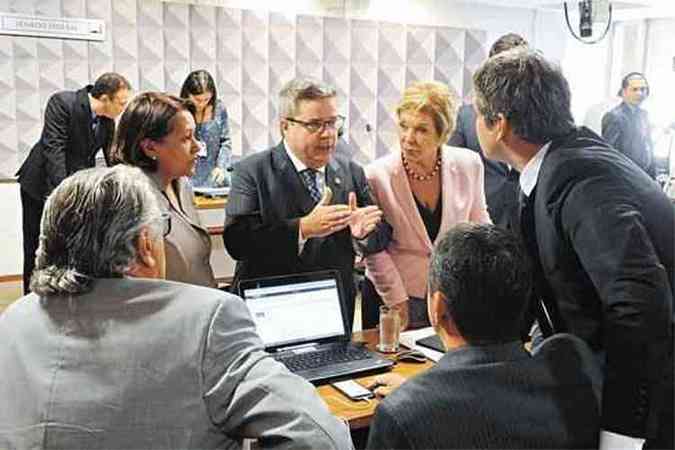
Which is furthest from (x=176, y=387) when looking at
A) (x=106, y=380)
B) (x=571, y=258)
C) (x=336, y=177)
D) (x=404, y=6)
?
(x=404, y=6)

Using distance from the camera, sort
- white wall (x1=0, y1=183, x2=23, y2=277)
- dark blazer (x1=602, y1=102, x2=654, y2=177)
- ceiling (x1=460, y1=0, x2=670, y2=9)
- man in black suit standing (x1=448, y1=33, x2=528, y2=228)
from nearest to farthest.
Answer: man in black suit standing (x1=448, y1=33, x2=528, y2=228)
white wall (x1=0, y1=183, x2=23, y2=277)
dark blazer (x1=602, y1=102, x2=654, y2=177)
ceiling (x1=460, y1=0, x2=670, y2=9)

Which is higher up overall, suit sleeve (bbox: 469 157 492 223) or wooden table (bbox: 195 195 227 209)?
suit sleeve (bbox: 469 157 492 223)

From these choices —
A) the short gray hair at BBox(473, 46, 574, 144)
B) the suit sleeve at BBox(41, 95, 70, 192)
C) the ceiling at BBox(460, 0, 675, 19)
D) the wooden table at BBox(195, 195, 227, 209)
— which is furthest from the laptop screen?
the ceiling at BBox(460, 0, 675, 19)

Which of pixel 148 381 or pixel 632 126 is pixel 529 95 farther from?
pixel 632 126

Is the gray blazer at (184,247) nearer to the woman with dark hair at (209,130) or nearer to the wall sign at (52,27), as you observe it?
the woman with dark hair at (209,130)

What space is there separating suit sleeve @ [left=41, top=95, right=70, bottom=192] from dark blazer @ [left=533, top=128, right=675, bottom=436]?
11.3 ft

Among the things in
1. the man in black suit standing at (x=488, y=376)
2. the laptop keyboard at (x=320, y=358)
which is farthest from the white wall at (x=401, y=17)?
the man in black suit standing at (x=488, y=376)

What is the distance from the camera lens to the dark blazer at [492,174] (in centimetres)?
320

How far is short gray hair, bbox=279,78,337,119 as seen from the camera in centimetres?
221

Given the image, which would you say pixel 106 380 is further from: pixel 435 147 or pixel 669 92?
pixel 669 92

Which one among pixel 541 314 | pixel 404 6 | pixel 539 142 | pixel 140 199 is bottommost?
pixel 541 314

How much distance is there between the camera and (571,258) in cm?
148

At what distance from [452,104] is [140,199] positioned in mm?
1413

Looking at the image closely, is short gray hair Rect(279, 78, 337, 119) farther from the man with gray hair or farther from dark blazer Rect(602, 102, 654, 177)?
dark blazer Rect(602, 102, 654, 177)
